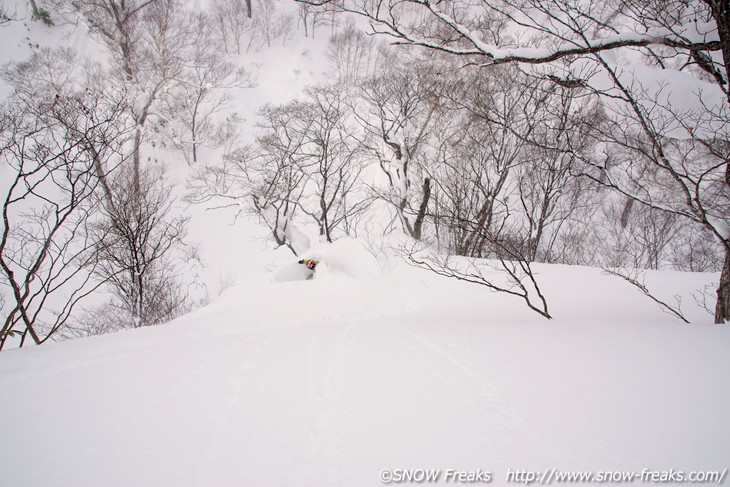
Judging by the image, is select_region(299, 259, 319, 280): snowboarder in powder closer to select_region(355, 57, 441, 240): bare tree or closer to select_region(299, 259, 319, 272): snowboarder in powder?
select_region(299, 259, 319, 272): snowboarder in powder

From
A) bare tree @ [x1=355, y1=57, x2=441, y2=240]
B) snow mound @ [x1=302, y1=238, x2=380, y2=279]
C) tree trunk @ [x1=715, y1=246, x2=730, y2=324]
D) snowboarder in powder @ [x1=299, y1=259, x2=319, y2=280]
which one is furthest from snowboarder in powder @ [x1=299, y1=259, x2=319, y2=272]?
tree trunk @ [x1=715, y1=246, x2=730, y2=324]

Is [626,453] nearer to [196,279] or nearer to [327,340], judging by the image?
[327,340]

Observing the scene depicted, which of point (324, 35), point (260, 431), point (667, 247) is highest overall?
point (324, 35)

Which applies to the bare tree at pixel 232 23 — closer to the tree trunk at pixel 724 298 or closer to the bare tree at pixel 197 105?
the bare tree at pixel 197 105

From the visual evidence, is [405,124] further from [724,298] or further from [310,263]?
[724,298]

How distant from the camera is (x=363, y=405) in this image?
1772 millimetres

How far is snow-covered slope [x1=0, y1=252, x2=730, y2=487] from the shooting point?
136 cm

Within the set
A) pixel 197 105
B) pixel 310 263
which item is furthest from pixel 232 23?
pixel 310 263

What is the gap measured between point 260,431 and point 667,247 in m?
19.3

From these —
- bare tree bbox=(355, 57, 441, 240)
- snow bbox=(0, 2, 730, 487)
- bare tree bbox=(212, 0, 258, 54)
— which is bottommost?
snow bbox=(0, 2, 730, 487)

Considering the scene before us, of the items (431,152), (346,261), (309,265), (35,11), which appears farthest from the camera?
(35,11)

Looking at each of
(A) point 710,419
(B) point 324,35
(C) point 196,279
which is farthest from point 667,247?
(B) point 324,35

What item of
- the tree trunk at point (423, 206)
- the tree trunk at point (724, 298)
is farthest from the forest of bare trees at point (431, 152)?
the tree trunk at point (423, 206)

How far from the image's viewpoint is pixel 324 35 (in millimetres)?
33438
